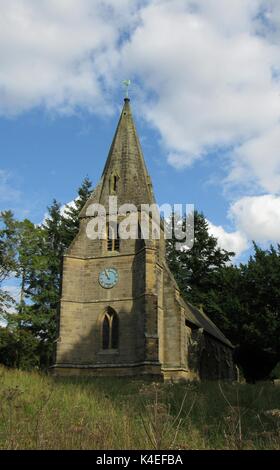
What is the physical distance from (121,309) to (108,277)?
2.04 metres

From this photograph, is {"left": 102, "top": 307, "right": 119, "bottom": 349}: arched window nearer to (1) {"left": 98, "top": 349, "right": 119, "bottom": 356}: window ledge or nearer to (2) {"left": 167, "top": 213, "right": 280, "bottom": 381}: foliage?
(1) {"left": 98, "top": 349, "right": 119, "bottom": 356}: window ledge

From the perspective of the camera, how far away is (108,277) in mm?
27984

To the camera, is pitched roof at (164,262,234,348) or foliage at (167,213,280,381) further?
foliage at (167,213,280,381)

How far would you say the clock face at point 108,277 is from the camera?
27781mm

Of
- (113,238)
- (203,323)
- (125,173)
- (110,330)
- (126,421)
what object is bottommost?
(126,421)

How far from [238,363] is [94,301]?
2066 centimetres

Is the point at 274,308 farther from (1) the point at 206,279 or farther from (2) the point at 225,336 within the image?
(1) the point at 206,279

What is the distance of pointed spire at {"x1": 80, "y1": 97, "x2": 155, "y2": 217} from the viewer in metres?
30.0

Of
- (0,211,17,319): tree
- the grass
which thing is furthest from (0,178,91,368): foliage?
the grass

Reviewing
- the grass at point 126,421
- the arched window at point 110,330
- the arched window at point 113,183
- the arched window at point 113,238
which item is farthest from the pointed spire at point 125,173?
the grass at point 126,421

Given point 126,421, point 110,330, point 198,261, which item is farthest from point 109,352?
point 198,261

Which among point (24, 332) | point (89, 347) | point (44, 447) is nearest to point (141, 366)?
point (89, 347)

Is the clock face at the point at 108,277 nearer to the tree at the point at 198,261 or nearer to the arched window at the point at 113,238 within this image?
the arched window at the point at 113,238

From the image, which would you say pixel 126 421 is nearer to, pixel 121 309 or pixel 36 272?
pixel 121 309
